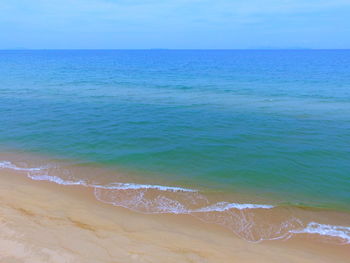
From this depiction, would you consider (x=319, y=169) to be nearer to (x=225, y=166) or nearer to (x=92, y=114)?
(x=225, y=166)

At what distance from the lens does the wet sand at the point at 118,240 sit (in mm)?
8359

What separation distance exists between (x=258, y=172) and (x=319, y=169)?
352 cm

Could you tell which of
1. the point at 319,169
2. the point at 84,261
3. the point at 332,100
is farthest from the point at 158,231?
the point at 332,100

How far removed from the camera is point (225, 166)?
14.9m

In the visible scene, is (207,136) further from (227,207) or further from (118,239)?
(118,239)

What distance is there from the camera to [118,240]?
30.0ft

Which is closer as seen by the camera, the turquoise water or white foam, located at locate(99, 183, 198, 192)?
white foam, located at locate(99, 183, 198, 192)

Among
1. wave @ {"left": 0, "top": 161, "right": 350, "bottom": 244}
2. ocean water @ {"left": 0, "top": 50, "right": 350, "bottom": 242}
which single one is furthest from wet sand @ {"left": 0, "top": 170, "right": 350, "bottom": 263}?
ocean water @ {"left": 0, "top": 50, "right": 350, "bottom": 242}

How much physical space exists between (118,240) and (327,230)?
8121mm

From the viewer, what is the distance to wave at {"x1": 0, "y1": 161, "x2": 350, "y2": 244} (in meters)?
10.0

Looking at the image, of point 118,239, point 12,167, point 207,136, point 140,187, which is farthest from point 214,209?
point 12,167

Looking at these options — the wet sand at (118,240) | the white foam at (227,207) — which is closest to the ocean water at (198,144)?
the white foam at (227,207)

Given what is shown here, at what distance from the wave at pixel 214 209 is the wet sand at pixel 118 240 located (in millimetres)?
405

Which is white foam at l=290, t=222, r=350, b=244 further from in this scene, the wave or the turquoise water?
the turquoise water
